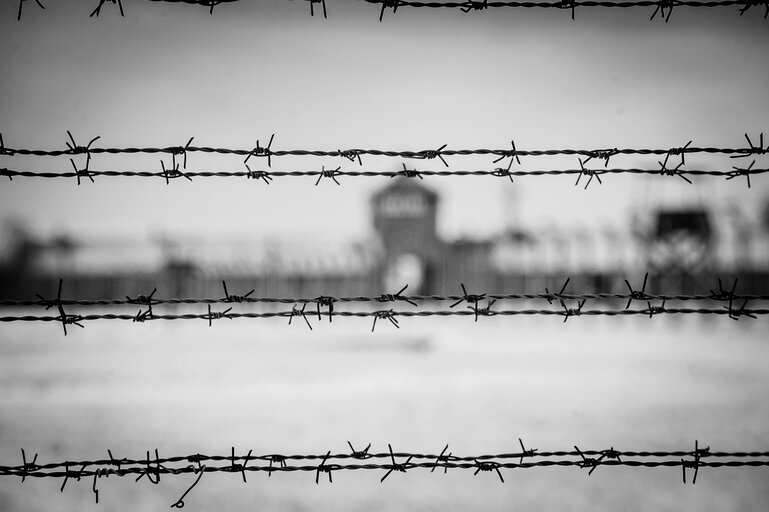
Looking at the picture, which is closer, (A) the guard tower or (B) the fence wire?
(B) the fence wire

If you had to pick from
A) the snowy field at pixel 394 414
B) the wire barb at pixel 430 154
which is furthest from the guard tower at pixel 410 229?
the wire barb at pixel 430 154

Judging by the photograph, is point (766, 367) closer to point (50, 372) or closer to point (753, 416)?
point (753, 416)

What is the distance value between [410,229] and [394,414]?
22.3 meters

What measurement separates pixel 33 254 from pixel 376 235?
54.8 feet

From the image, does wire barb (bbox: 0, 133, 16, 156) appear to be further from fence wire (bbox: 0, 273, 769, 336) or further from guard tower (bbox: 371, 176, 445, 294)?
guard tower (bbox: 371, 176, 445, 294)

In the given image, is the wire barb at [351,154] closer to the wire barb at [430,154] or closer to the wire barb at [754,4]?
the wire barb at [430,154]

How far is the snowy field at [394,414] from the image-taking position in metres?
3.63

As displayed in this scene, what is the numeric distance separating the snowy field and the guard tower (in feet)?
50.1

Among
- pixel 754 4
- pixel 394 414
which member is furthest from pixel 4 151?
pixel 394 414

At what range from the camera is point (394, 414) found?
5.52 meters

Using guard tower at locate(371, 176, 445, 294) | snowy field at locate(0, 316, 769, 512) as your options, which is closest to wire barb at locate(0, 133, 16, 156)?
snowy field at locate(0, 316, 769, 512)

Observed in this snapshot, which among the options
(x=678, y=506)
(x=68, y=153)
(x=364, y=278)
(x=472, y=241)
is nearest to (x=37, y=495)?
(x=68, y=153)

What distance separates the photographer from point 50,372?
339 inches

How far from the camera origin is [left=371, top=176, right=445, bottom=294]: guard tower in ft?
89.4
